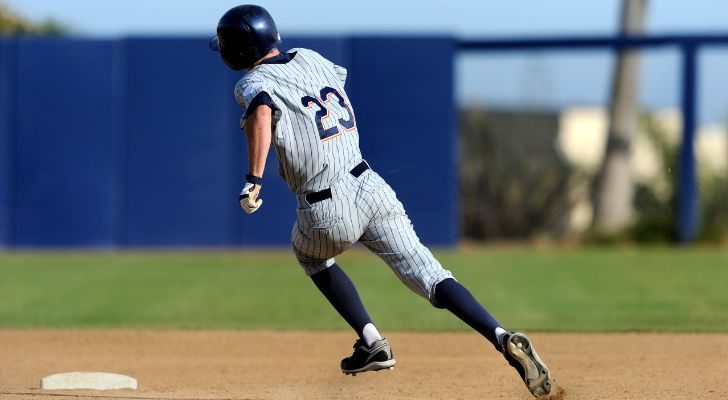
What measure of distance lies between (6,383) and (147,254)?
7.91m

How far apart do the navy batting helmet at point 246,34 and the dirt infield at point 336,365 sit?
1535 millimetres

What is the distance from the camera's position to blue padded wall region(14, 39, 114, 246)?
13602 mm

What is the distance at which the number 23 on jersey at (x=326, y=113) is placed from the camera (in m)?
4.54

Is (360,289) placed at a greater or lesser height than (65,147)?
lesser

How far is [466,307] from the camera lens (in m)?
4.55

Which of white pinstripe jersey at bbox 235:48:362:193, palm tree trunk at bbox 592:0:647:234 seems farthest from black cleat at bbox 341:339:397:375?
palm tree trunk at bbox 592:0:647:234

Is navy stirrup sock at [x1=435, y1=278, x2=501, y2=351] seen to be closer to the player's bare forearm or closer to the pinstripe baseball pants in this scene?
the pinstripe baseball pants

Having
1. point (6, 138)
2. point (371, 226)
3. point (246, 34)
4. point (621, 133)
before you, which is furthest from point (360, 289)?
point (621, 133)

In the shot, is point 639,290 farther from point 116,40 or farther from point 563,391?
point 116,40

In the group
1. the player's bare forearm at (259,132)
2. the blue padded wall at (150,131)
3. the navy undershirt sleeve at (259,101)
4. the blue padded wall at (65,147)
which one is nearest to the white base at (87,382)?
the player's bare forearm at (259,132)

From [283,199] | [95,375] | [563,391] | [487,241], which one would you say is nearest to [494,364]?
[563,391]

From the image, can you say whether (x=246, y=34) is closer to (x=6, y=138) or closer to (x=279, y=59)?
(x=279, y=59)

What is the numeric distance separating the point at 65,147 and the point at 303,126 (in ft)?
31.7

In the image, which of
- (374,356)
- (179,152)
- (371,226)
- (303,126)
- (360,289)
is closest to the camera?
(303,126)
